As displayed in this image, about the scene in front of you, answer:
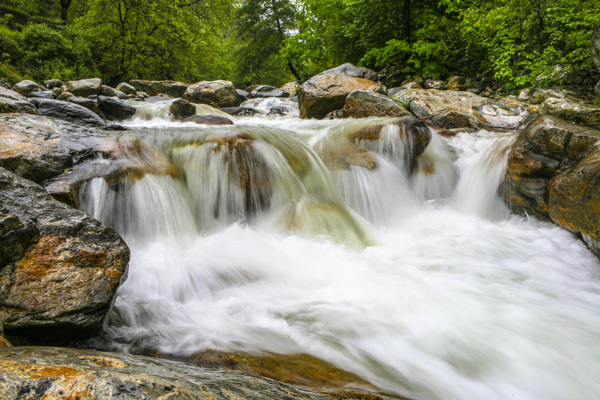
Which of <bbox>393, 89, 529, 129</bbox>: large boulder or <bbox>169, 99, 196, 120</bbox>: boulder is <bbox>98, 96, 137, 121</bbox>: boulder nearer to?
<bbox>169, 99, 196, 120</bbox>: boulder

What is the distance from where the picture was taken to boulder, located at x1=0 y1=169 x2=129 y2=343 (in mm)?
1728

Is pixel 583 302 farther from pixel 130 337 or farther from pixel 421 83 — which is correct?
pixel 421 83

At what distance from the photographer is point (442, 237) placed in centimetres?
450

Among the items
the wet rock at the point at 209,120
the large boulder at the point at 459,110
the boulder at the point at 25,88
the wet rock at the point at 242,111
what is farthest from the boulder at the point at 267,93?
the boulder at the point at 25,88

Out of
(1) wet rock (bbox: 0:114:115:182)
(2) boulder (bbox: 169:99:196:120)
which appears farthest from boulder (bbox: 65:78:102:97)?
(1) wet rock (bbox: 0:114:115:182)

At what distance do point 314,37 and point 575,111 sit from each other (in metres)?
12.4

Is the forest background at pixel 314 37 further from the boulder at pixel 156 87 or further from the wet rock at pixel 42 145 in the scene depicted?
the wet rock at pixel 42 145

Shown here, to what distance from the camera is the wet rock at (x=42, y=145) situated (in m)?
3.15

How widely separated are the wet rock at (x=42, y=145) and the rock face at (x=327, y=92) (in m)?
5.86

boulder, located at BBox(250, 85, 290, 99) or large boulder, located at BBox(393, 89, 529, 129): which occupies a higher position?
boulder, located at BBox(250, 85, 290, 99)

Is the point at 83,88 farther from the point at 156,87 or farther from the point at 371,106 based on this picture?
the point at 371,106

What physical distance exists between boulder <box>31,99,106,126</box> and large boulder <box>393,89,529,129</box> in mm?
7407

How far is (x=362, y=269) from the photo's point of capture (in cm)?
340

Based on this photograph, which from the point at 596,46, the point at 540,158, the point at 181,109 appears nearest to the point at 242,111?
the point at 181,109
